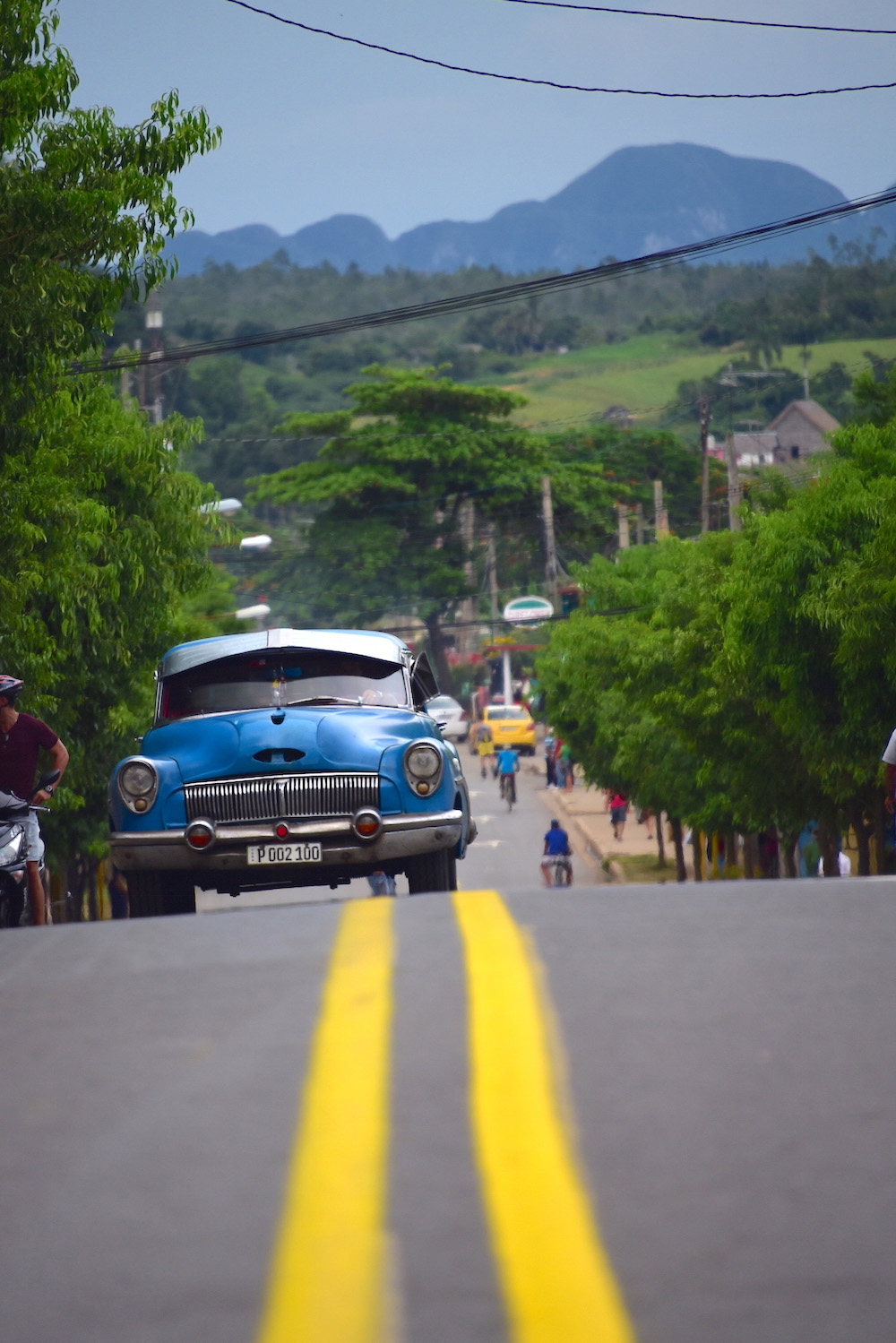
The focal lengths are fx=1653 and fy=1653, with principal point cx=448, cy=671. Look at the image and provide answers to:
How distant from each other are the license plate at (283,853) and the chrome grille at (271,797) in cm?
16

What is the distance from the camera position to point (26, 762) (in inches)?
382

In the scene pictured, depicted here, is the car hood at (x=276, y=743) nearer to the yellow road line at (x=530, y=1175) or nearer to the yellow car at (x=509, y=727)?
the yellow road line at (x=530, y=1175)

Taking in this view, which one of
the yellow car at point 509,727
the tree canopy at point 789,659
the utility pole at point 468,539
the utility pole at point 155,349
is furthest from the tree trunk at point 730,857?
the yellow car at point 509,727

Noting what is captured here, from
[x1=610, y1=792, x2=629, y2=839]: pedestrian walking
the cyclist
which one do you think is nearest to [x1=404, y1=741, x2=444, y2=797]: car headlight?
[x1=610, y1=792, x2=629, y2=839]: pedestrian walking

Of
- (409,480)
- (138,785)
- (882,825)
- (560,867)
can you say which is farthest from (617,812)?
(138,785)

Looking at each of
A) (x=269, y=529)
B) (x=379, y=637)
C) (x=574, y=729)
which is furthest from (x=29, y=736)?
(x=269, y=529)

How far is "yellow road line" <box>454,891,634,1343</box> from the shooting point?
2807 millimetres

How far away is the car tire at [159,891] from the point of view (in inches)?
385

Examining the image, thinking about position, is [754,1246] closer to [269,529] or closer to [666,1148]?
[666,1148]

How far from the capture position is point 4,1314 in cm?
291

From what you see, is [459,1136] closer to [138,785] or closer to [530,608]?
[138,785]

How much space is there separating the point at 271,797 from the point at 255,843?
10.8 inches

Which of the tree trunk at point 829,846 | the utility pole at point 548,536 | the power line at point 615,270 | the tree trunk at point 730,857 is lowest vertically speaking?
the tree trunk at point 730,857

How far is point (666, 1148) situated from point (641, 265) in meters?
22.7
